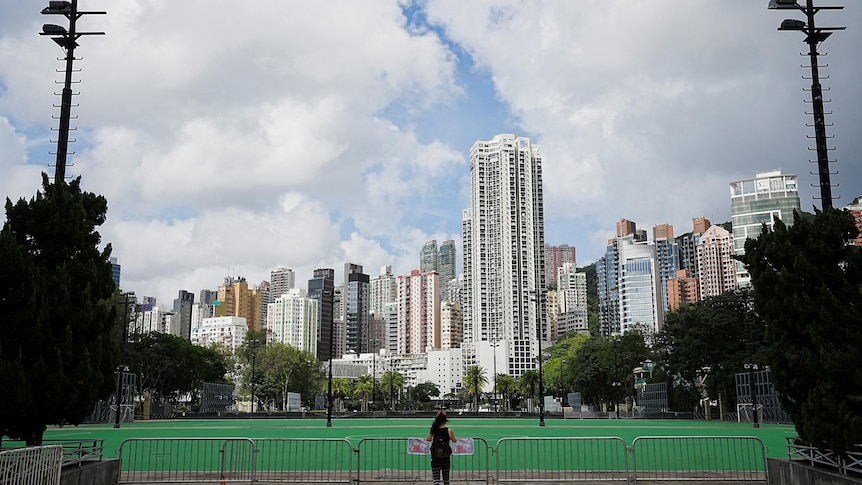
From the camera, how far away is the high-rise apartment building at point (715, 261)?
181812 mm

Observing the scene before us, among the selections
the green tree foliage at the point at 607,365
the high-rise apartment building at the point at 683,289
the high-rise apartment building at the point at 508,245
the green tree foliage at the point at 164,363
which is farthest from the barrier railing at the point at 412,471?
the high-rise apartment building at the point at 683,289

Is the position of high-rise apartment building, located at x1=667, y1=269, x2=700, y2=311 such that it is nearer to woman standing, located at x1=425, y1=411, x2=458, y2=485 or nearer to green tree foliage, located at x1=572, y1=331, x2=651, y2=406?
green tree foliage, located at x1=572, y1=331, x2=651, y2=406

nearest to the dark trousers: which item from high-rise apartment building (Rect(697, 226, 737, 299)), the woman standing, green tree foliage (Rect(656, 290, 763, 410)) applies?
the woman standing

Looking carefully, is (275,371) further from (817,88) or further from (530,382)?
(817,88)

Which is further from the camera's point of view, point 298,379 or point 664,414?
point 298,379

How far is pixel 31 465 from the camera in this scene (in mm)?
10016

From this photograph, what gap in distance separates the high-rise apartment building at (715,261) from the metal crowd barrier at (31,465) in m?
185

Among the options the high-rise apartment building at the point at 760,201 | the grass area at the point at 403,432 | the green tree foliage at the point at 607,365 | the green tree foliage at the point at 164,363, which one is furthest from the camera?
the high-rise apartment building at the point at 760,201

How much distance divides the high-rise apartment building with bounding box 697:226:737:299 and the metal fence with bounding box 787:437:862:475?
178m

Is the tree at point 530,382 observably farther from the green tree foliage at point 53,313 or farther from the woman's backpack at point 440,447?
the woman's backpack at point 440,447

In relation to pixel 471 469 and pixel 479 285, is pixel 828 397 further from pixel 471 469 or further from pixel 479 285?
pixel 479 285

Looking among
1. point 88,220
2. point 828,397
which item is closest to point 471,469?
point 828,397

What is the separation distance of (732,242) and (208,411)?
484ft

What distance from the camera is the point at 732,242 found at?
592 ft
